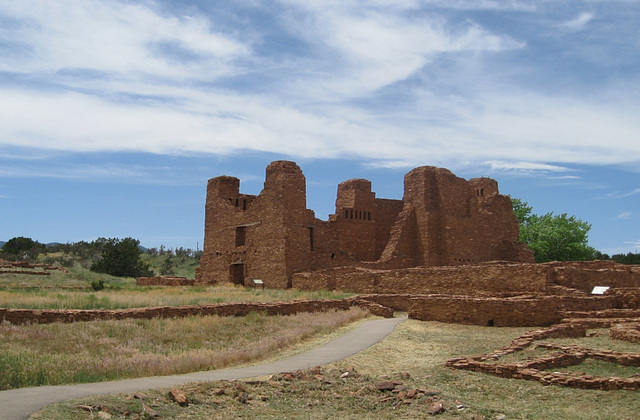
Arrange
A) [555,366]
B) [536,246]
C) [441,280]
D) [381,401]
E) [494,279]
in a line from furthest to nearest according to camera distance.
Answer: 1. [536,246]
2. [441,280]
3. [494,279]
4. [555,366]
5. [381,401]

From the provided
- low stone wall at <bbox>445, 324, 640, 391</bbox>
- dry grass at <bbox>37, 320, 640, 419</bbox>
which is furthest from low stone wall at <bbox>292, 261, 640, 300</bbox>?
dry grass at <bbox>37, 320, 640, 419</bbox>

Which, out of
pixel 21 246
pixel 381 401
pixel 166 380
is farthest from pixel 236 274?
pixel 21 246

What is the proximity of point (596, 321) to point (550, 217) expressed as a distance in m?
37.6

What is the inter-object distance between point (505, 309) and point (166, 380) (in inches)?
445

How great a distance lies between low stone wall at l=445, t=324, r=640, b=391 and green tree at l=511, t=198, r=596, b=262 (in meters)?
37.6

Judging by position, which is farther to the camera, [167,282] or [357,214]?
[167,282]

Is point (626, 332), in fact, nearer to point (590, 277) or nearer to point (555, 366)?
point (555, 366)

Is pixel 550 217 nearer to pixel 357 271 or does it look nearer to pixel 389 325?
pixel 357 271

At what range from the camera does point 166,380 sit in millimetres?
9844

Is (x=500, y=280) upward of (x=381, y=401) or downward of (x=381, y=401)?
upward

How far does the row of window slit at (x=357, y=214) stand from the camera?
34.8m

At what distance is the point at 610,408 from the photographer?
888cm

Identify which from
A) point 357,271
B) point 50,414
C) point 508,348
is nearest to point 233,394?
point 50,414

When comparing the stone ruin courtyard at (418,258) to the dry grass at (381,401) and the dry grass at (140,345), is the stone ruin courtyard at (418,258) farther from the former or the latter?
the dry grass at (140,345)
